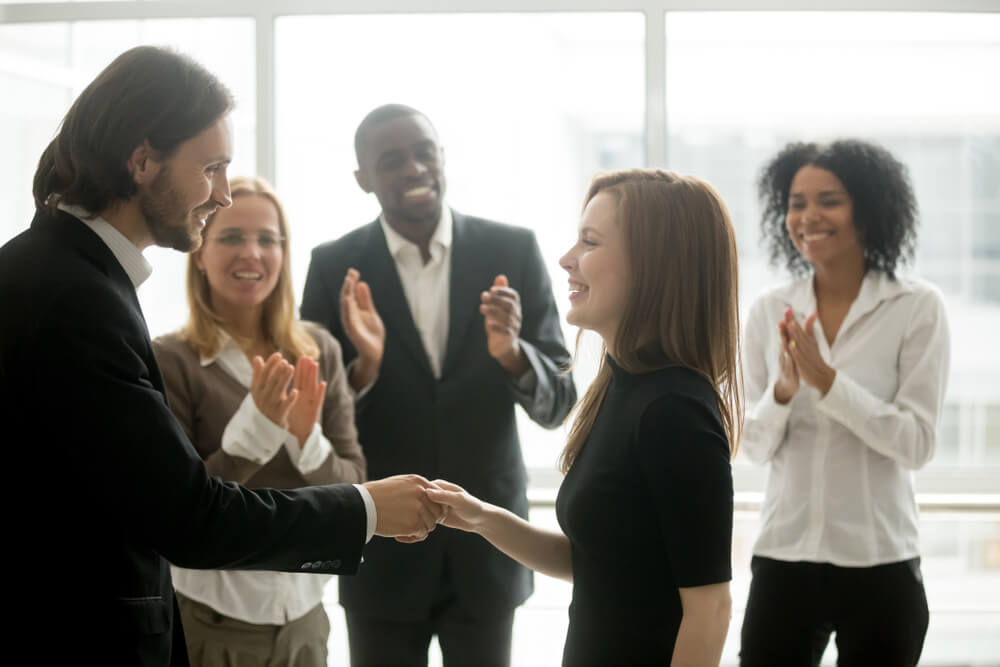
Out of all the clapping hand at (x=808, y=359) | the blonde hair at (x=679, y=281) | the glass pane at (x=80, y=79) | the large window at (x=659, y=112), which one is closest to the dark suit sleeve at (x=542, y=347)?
the clapping hand at (x=808, y=359)

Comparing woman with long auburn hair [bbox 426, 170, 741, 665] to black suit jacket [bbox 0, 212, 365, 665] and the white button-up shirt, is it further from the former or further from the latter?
the white button-up shirt

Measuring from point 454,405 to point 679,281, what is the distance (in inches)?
40.3

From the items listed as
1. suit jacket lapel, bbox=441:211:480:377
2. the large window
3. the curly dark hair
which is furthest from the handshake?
the large window

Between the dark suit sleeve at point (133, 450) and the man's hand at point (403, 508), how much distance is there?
21 centimetres

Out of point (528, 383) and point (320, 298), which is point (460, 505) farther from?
point (320, 298)

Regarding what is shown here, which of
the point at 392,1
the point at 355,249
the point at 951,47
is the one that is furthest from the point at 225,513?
the point at 951,47

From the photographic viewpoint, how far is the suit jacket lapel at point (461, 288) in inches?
94.7

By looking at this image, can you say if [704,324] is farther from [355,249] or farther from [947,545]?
[947,545]

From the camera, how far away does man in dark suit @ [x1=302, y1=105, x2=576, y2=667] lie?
2314 millimetres

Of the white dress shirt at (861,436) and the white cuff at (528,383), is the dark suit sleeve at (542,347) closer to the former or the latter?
the white cuff at (528,383)

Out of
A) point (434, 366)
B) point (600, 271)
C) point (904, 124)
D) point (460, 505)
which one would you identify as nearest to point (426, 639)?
point (434, 366)

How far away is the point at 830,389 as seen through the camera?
2.20m

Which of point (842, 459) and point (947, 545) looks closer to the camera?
point (842, 459)

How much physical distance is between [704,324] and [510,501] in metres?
1.05
